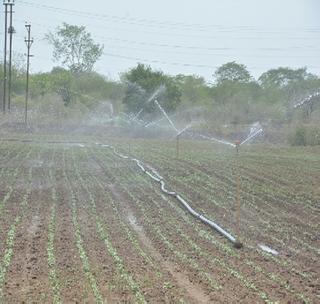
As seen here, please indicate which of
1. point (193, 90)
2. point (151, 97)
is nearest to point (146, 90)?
point (151, 97)

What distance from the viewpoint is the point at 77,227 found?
9.19 metres

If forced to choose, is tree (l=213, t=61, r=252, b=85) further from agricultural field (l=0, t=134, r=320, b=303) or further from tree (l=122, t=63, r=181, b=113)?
agricultural field (l=0, t=134, r=320, b=303)

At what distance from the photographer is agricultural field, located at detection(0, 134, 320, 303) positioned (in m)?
6.16

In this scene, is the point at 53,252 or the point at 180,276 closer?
the point at 180,276

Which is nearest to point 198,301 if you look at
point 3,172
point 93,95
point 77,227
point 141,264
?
point 141,264

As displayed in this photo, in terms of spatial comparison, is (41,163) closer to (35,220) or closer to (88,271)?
(35,220)

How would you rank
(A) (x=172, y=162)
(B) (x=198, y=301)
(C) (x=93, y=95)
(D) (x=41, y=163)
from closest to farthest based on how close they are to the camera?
(B) (x=198, y=301), (D) (x=41, y=163), (A) (x=172, y=162), (C) (x=93, y=95)

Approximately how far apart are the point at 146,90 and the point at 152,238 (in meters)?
37.4

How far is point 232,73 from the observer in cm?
6656

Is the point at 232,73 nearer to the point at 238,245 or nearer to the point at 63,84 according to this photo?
the point at 63,84

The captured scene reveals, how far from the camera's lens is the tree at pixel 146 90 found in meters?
44.8

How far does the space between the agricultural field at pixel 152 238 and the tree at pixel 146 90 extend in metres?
28.3

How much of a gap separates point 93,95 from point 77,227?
4935cm

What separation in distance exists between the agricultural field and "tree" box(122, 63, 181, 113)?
92.7 feet
